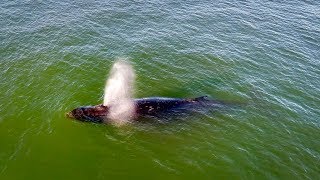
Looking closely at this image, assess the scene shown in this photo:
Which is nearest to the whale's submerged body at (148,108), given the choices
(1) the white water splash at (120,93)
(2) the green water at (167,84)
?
(1) the white water splash at (120,93)

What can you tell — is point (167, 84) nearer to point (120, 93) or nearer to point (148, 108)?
point (120, 93)

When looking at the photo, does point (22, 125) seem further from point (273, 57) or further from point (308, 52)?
point (308, 52)

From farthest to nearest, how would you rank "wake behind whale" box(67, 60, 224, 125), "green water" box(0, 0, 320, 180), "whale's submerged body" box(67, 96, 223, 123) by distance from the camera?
1. "wake behind whale" box(67, 60, 224, 125)
2. "whale's submerged body" box(67, 96, 223, 123)
3. "green water" box(0, 0, 320, 180)

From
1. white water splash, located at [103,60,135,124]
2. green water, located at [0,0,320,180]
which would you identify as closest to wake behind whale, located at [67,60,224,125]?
white water splash, located at [103,60,135,124]

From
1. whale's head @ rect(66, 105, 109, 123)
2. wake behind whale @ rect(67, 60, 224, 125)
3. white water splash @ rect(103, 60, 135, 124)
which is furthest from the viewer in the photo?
white water splash @ rect(103, 60, 135, 124)

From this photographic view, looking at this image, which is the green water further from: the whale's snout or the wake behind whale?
the wake behind whale

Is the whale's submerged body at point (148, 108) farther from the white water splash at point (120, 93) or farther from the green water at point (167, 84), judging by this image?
the green water at point (167, 84)

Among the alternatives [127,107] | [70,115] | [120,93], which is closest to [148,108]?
[127,107]
